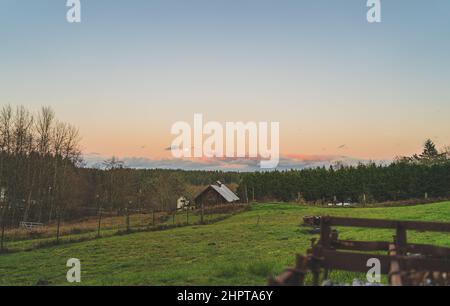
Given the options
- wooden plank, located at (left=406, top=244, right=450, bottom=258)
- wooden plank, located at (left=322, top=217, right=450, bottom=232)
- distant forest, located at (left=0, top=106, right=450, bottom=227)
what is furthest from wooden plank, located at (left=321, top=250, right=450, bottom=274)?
distant forest, located at (left=0, top=106, right=450, bottom=227)

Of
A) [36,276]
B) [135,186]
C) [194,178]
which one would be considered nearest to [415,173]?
[135,186]

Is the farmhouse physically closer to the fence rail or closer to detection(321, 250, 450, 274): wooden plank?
the fence rail

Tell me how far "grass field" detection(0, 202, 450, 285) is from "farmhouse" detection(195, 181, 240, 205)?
3749 cm

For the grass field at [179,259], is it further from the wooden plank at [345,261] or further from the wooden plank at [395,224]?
the wooden plank at [395,224]

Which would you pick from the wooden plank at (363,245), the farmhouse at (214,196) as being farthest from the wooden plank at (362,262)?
the farmhouse at (214,196)

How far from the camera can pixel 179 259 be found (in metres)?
17.0

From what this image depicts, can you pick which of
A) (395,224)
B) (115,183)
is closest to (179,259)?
(395,224)

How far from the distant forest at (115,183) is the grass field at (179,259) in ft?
75.7

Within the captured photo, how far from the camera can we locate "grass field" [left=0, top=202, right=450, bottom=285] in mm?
11586

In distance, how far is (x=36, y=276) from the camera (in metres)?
15.2

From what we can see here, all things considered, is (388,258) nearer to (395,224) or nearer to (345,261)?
(395,224)

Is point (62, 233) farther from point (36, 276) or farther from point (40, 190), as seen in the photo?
point (40, 190)
